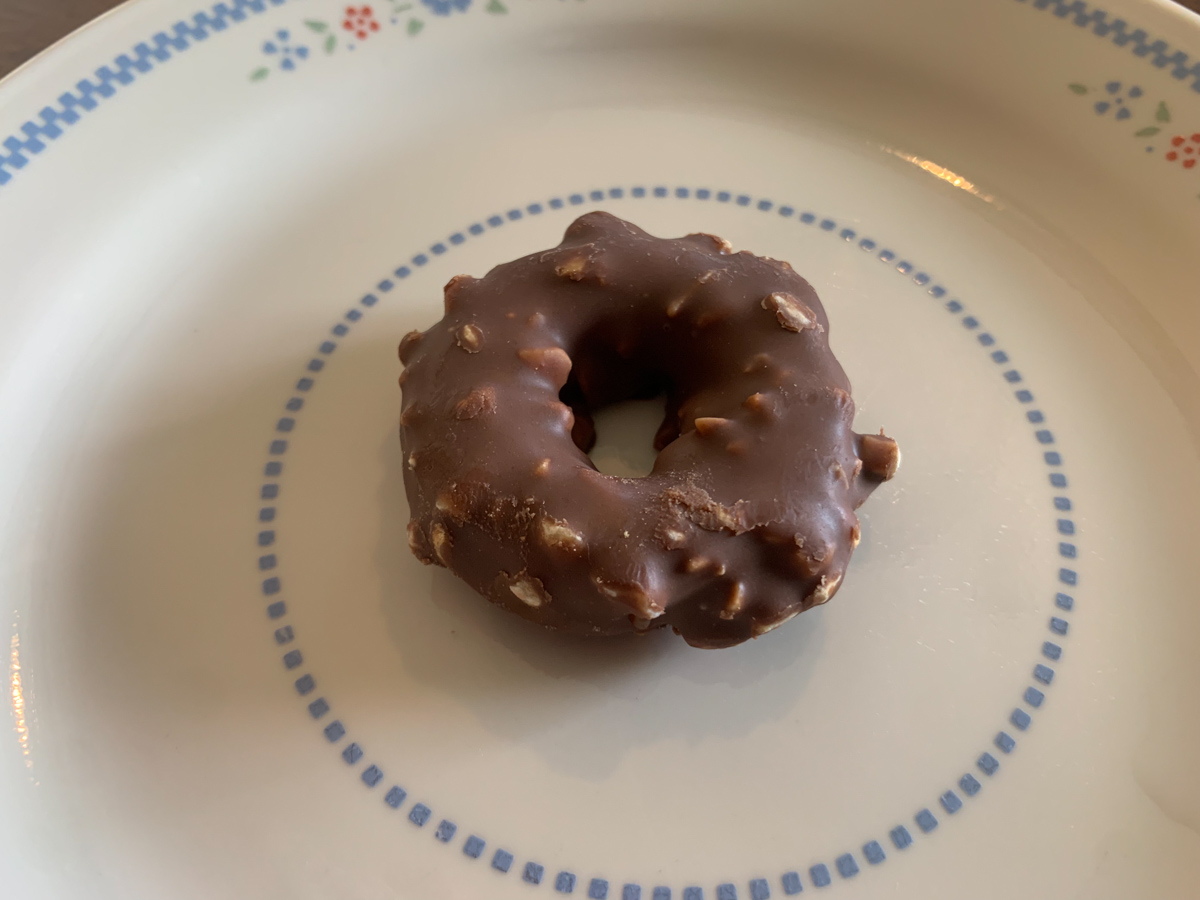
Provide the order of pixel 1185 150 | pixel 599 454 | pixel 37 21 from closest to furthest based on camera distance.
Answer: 1. pixel 599 454
2. pixel 1185 150
3. pixel 37 21

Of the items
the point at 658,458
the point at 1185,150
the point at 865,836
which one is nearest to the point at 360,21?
the point at 658,458

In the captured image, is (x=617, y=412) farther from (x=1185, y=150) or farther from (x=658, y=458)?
(x=1185, y=150)

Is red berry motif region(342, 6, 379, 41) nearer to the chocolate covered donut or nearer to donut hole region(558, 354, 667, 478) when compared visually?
the chocolate covered donut

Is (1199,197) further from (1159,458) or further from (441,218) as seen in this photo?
(441,218)

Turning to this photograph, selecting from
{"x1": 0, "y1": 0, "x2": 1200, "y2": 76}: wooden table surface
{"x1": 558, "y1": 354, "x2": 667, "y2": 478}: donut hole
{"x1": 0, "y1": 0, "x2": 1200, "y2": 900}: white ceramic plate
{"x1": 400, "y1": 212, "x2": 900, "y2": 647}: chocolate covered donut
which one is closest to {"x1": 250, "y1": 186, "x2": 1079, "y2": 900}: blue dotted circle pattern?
{"x1": 0, "y1": 0, "x2": 1200, "y2": 900}: white ceramic plate

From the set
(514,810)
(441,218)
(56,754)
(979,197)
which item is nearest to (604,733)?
(514,810)

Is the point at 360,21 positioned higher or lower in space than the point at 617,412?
higher

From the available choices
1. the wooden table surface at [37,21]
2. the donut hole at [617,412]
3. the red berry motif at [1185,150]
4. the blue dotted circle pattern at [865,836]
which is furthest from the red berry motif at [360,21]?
the red berry motif at [1185,150]

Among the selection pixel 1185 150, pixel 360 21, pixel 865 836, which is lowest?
pixel 865 836
